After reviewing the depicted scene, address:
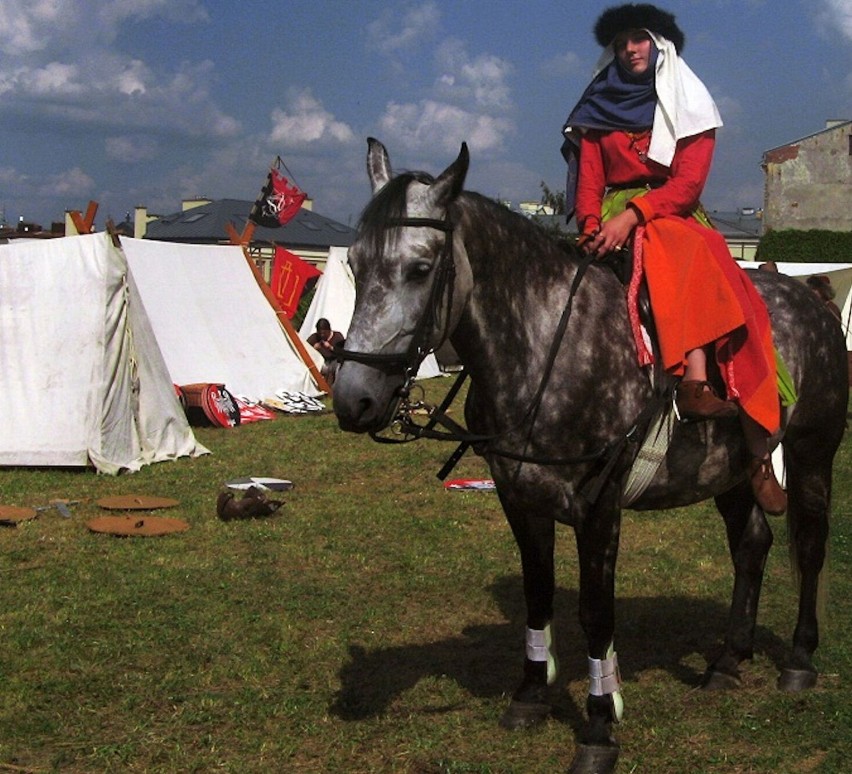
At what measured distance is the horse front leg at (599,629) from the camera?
12.7ft

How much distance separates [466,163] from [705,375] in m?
1.29

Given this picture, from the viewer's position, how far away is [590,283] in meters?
3.95

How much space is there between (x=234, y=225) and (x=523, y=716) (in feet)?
177

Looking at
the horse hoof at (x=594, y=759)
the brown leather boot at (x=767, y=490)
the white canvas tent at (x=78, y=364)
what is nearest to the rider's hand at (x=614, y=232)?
the brown leather boot at (x=767, y=490)

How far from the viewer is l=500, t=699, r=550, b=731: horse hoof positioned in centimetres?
435

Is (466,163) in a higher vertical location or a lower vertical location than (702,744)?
higher

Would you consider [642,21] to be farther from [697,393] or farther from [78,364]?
[78,364]

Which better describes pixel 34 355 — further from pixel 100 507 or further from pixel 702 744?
pixel 702 744

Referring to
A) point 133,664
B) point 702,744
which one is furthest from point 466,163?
point 133,664

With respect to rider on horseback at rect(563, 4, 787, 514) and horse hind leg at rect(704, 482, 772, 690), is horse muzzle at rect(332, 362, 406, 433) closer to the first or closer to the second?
rider on horseback at rect(563, 4, 787, 514)

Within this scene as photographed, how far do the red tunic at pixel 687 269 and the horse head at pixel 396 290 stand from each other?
2.92 ft

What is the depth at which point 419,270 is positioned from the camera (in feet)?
11.2

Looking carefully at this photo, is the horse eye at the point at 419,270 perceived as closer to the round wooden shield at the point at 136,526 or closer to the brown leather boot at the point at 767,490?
the brown leather boot at the point at 767,490

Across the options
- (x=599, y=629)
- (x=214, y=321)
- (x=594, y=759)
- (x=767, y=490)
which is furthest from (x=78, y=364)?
(x=594, y=759)
